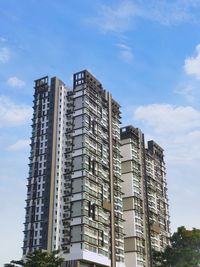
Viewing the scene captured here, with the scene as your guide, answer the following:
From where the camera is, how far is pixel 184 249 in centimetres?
7788

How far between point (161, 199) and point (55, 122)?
44396mm

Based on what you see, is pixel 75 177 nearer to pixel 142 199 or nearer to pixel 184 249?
pixel 184 249

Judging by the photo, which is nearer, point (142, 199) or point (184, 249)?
point (184, 249)

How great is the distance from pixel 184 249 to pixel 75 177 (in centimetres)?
2622

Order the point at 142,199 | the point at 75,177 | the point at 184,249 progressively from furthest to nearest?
the point at 142,199, the point at 75,177, the point at 184,249

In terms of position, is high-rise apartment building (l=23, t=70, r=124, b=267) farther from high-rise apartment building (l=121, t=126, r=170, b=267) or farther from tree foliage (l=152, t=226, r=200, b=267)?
tree foliage (l=152, t=226, r=200, b=267)

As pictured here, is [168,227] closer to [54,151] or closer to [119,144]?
[119,144]

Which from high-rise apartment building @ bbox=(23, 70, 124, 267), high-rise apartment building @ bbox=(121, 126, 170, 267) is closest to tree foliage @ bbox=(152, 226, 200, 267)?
high-rise apartment building @ bbox=(23, 70, 124, 267)

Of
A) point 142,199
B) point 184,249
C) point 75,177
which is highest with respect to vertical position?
point 142,199

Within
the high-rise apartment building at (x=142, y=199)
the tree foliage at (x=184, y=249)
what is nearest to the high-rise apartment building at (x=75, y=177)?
the high-rise apartment building at (x=142, y=199)

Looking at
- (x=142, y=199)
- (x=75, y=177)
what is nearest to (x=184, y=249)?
(x=75, y=177)

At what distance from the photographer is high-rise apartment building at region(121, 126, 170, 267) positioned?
102312 millimetres

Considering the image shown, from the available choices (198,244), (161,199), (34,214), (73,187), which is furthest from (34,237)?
(161,199)

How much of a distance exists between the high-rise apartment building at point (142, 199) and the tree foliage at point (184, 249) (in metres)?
20.7
